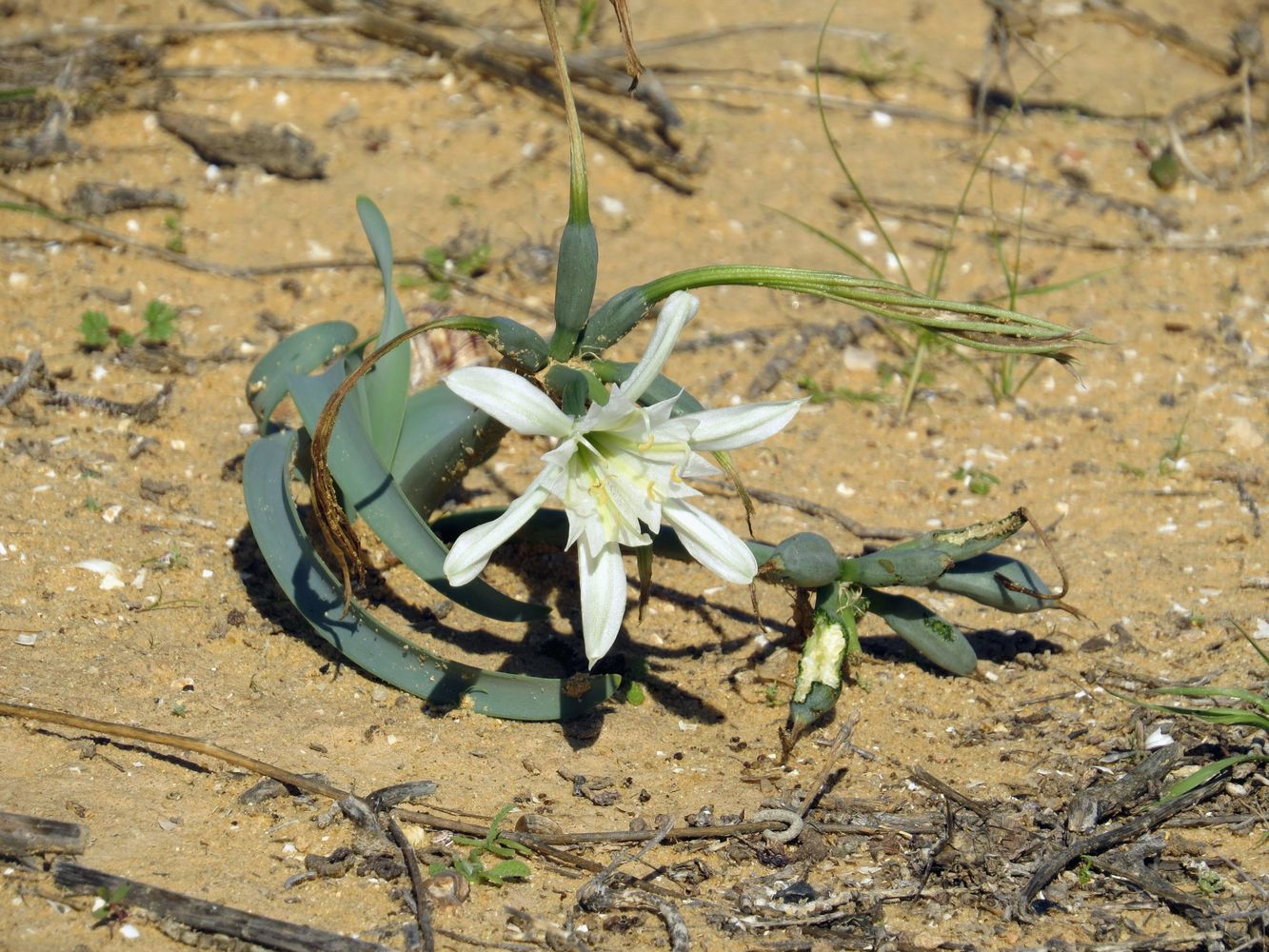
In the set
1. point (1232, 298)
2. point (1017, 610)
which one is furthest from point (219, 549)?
point (1232, 298)

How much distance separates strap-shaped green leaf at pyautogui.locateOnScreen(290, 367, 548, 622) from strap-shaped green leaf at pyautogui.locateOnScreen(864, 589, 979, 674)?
0.73 metres

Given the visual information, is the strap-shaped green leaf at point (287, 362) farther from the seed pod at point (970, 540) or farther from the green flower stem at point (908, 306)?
the seed pod at point (970, 540)

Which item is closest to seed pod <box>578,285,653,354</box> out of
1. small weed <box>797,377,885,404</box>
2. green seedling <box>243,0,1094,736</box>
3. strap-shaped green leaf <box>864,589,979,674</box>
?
green seedling <box>243,0,1094,736</box>

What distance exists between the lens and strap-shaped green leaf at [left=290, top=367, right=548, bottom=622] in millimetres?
2350

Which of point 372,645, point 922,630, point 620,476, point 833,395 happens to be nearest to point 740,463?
point 833,395

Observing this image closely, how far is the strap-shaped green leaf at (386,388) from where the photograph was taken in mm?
2562

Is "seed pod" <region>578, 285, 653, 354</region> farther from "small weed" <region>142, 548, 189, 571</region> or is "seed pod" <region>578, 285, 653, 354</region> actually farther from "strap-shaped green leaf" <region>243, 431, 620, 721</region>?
"small weed" <region>142, 548, 189, 571</region>

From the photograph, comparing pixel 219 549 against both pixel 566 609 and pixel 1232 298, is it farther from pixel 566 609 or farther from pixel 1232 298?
pixel 1232 298

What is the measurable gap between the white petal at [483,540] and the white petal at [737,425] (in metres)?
0.28

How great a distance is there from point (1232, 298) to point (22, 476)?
153 inches

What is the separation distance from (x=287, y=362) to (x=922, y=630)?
4.94 feet

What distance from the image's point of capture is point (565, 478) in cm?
196

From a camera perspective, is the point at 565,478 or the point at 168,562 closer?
the point at 565,478

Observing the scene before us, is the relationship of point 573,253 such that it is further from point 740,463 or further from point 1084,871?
point 740,463
